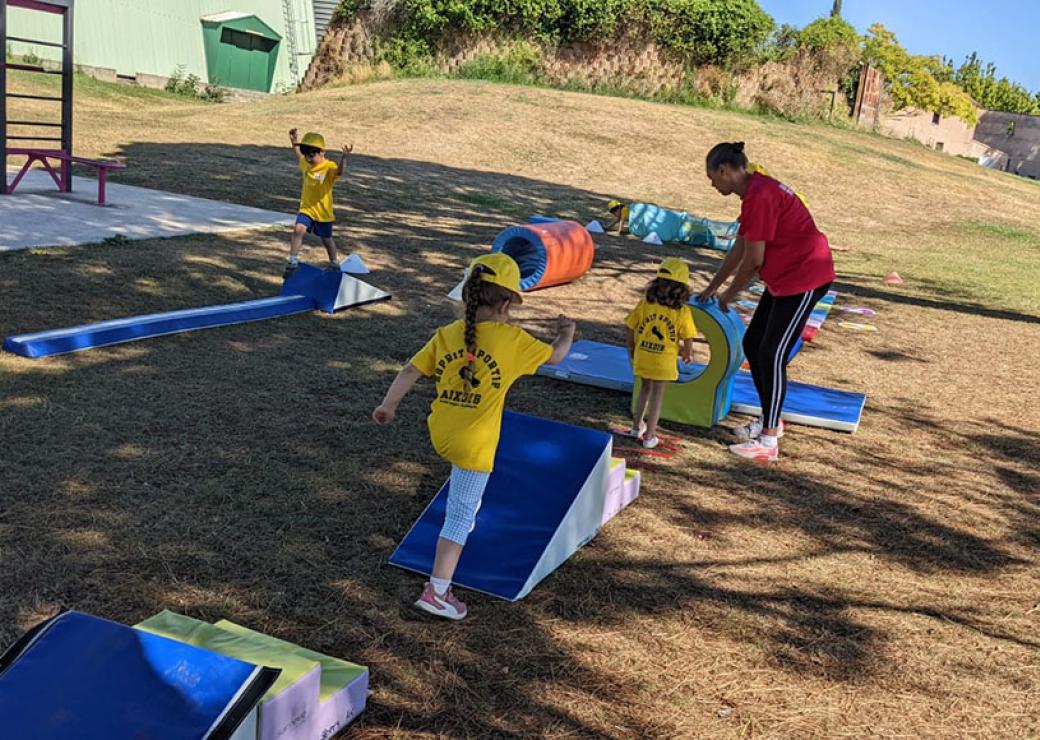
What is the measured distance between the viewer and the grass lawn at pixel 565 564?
367cm

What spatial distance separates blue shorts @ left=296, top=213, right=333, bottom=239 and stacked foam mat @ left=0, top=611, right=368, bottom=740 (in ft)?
24.8

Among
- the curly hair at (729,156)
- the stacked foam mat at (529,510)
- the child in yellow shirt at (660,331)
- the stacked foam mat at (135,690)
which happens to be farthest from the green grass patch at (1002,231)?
the stacked foam mat at (135,690)

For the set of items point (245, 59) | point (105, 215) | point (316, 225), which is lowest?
point (105, 215)

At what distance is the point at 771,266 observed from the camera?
597 cm

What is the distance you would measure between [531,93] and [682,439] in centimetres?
2326

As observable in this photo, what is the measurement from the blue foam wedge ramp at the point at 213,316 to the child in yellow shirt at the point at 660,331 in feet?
11.6

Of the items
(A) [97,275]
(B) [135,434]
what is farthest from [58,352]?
(A) [97,275]

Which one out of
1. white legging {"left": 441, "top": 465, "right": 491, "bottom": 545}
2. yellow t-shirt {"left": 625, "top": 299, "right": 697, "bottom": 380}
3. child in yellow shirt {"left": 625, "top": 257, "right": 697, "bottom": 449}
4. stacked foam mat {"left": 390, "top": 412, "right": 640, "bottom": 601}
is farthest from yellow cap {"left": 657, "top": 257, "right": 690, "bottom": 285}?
white legging {"left": 441, "top": 465, "right": 491, "bottom": 545}

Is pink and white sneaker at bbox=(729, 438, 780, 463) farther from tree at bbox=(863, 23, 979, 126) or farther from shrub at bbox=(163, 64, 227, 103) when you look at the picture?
tree at bbox=(863, 23, 979, 126)

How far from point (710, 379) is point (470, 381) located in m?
3.25

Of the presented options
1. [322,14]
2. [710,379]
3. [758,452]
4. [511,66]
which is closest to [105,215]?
[710,379]

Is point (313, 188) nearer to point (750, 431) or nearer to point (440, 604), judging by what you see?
point (750, 431)

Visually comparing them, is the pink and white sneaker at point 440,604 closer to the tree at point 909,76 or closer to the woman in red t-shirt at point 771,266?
the woman in red t-shirt at point 771,266

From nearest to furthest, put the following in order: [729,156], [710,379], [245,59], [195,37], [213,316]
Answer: [729,156], [710,379], [213,316], [195,37], [245,59]
